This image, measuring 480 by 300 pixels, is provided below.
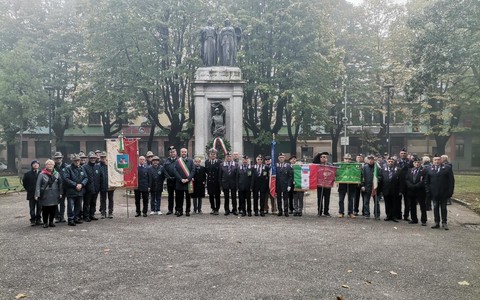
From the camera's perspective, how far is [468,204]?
1730 cm

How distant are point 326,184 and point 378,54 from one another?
2718cm

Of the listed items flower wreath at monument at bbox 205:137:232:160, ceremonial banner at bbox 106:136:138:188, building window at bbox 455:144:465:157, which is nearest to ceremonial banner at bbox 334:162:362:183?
ceremonial banner at bbox 106:136:138:188

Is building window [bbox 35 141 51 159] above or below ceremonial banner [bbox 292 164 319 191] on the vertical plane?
above

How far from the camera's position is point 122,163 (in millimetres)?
13805

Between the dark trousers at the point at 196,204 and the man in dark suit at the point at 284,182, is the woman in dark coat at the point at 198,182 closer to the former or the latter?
the dark trousers at the point at 196,204

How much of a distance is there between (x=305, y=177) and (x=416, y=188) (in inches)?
130

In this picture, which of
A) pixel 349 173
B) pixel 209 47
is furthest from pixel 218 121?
pixel 349 173

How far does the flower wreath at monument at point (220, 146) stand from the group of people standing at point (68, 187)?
7.00 m

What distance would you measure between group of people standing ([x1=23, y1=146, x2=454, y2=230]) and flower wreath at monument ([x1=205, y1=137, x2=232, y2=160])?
16.4 feet

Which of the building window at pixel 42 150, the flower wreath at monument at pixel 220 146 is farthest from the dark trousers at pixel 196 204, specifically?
the building window at pixel 42 150

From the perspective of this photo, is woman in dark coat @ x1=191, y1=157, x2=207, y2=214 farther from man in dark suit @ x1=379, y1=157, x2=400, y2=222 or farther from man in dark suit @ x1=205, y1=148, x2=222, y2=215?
man in dark suit @ x1=379, y1=157, x2=400, y2=222

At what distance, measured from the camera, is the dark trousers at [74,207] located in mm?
12172

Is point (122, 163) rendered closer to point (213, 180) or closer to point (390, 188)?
point (213, 180)

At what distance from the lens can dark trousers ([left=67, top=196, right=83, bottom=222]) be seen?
12.2 metres
